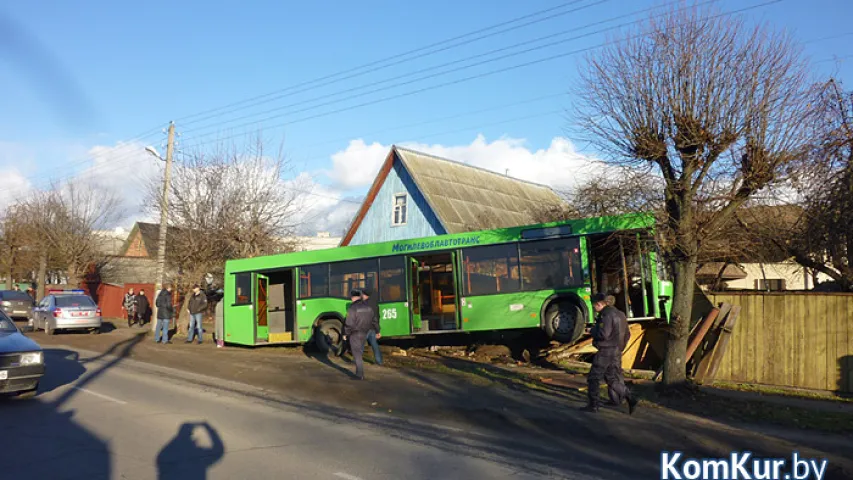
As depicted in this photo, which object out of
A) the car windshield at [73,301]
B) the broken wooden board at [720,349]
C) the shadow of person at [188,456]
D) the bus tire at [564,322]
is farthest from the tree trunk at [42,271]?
the broken wooden board at [720,349]

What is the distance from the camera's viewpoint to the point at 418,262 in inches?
699

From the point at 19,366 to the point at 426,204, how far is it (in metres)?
22.2

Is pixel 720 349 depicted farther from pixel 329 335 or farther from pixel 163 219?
pixel 163 219

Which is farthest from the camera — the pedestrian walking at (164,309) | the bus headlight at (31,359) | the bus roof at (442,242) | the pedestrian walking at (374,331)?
the pedestrian walking at (164,309)

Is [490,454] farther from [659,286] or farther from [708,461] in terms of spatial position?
[659,286]

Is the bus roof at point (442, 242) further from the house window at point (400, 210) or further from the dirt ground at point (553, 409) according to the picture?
the house window at point (400, 210)

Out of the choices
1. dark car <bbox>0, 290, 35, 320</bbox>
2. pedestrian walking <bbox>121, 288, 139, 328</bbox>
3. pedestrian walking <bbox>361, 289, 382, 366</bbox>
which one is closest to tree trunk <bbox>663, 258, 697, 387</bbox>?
pedestrian walking <bbox>361, 289, 382, 366</bbox>

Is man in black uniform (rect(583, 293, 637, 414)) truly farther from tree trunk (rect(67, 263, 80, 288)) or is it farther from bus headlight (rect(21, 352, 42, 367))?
tree trunk (rect(67, 263, 80, 288))

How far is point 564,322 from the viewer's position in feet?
50.0

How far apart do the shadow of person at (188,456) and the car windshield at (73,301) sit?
63.6 ft

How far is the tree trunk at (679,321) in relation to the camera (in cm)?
1131

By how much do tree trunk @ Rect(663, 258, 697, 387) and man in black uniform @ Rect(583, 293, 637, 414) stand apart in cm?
163

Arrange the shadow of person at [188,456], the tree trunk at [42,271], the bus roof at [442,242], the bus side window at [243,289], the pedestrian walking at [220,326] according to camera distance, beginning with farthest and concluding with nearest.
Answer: the tree trunk at [42,271] < the pedestrian walking at [220,326] < the bus side window at [243,289] < the bus roof at [442,242] < the shadow of person at [188,456]

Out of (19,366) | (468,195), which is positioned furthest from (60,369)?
(468,195)
